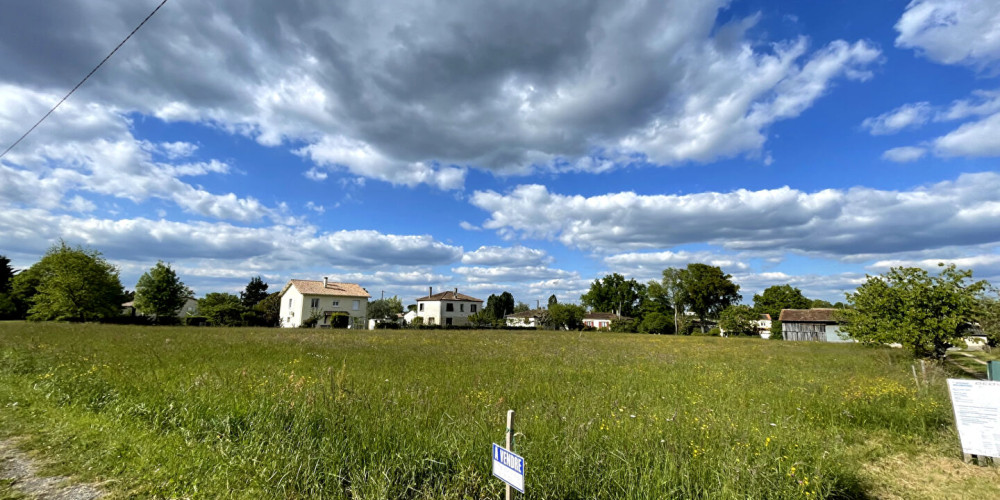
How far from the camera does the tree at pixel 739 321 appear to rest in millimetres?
61938

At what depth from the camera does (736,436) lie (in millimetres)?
5895

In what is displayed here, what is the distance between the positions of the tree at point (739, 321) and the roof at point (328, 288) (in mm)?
55714

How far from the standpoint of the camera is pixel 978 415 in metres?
6.35

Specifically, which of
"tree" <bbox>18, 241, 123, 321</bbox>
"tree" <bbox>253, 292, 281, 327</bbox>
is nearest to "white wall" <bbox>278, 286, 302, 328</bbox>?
"tree" <bbox>253, 292, 281, 327</bbox>

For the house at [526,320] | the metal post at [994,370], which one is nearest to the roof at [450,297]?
the house at [526,320]

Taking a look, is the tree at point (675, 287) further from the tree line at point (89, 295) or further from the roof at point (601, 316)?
the tree line at point (89, 295)

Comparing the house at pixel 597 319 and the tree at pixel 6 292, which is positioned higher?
the tree at pixel 6 292

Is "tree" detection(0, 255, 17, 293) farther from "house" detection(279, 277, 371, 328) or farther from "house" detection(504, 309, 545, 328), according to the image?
"house" detection(504, 309, 545, 328)

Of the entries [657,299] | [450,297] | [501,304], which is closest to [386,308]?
[450,297]

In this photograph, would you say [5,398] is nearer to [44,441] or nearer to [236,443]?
[44,441]

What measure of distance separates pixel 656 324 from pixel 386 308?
174ft

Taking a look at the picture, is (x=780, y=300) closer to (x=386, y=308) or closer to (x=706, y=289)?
(x=706, y=289)

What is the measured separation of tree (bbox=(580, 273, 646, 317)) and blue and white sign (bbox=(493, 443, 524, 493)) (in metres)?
99.1

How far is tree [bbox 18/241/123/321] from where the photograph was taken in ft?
127
